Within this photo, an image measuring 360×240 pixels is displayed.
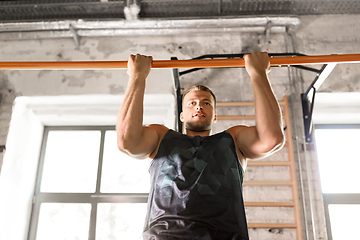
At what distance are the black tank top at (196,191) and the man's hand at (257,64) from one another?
36 centimetres

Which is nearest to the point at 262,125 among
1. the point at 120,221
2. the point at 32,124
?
the point at 120,221

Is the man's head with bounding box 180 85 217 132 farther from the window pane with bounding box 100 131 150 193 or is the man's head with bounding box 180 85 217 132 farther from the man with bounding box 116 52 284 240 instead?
the window pane with bounding box 100 131 150 193

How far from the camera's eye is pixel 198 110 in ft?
5.61

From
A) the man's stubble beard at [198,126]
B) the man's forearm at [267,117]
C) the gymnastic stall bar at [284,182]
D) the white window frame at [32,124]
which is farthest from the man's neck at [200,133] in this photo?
the white window frame at [32,124]

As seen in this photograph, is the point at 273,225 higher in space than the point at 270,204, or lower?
lower

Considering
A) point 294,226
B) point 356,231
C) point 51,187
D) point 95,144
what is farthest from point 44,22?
point 356,231

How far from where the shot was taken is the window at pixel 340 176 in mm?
3191

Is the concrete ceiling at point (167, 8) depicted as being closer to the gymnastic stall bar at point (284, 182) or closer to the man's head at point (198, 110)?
the gymnastic stall bar at point (284, 182)

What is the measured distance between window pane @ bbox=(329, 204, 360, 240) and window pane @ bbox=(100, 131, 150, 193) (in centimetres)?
192

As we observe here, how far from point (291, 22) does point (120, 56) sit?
1.83 m

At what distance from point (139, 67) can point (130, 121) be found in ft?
1.17

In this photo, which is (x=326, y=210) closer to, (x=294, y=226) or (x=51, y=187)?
(x=294, y=226)

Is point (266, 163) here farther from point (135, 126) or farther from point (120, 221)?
point (135, 126)

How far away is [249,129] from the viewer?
157cm
